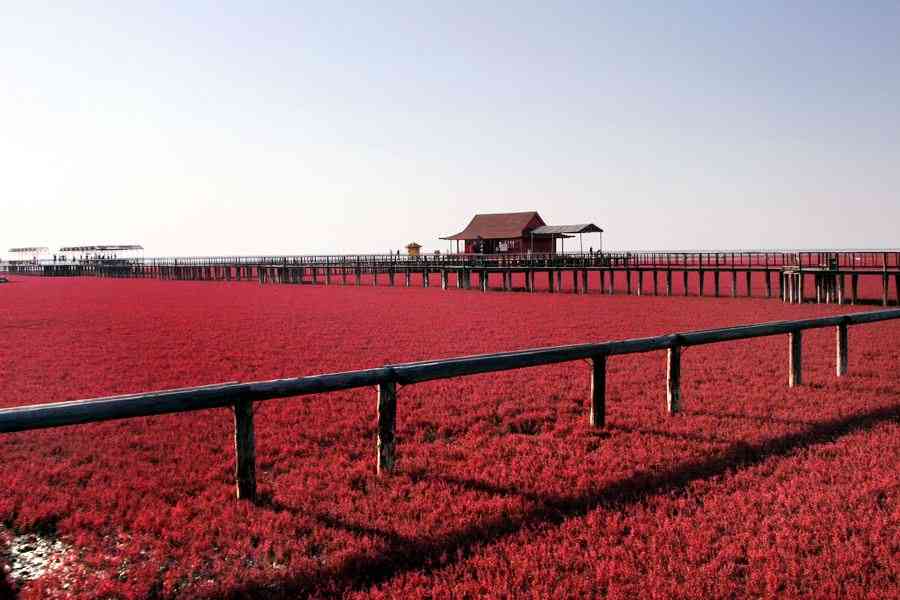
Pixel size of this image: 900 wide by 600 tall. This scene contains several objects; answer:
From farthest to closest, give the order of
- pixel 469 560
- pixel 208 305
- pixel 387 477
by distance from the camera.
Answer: pixel 208 305
pixel 387 477
pixel 469 560

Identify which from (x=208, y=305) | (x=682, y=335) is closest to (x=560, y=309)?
(x=208, y=305)

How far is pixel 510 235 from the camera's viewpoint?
61625 mm

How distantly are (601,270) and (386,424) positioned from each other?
41.4 m

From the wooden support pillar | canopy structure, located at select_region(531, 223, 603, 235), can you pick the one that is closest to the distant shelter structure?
canopy structure, located at select_region(531, 223, 603, 235)

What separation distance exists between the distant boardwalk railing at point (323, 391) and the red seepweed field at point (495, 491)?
0.39 meters

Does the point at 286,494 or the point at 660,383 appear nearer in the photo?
the point at 286,494

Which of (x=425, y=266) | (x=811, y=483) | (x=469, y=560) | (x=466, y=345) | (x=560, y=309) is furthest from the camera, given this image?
(x=425, y=266)

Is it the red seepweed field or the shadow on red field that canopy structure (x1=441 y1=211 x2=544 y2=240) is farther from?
the shadow on red field

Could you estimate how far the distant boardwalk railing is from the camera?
5.05 metres

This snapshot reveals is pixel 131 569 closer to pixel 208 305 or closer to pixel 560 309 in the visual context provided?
pixel 560 309

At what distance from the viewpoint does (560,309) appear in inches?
1161

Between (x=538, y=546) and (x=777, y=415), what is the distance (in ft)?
16.1

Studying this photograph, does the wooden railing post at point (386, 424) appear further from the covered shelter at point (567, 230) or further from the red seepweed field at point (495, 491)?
the covered shelter at point (567, 230)

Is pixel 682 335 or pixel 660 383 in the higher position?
pixel 682 335
